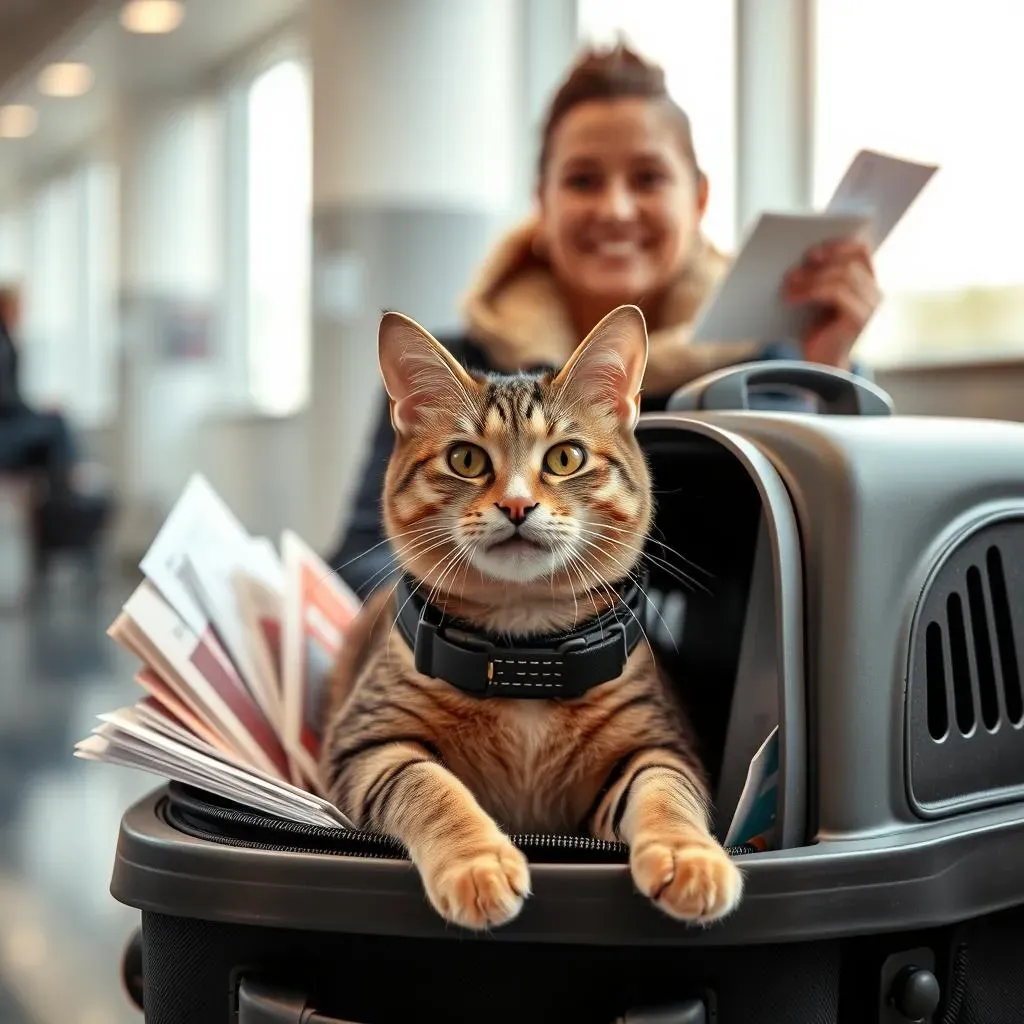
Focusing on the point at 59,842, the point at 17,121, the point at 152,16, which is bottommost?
the point at 59,842

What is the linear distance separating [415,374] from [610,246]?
0.65 meters

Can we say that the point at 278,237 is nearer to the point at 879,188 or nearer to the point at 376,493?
the point at 376,493

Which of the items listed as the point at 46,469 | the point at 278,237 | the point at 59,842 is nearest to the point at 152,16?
the point at 278,237

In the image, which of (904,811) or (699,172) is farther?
(699,172)

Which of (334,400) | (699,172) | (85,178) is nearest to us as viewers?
(699,172)

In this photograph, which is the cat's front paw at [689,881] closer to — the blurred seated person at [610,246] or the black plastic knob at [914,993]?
the black plastic knob at [914,993]

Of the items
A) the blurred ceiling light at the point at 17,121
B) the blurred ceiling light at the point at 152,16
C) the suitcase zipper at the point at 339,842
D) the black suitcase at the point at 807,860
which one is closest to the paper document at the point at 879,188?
the black suitcase at the point at 807,860

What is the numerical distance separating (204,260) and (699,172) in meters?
6.29

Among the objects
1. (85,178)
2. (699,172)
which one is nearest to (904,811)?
(699,172)

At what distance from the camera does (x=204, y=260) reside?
741 centimetres

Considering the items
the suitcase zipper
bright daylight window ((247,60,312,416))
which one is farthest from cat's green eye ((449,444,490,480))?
bright daylight window ((247,60,312,416))

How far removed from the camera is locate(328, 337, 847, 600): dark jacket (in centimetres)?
141

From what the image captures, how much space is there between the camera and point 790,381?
1.08m

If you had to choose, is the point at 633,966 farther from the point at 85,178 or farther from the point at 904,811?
the point at 85,178
